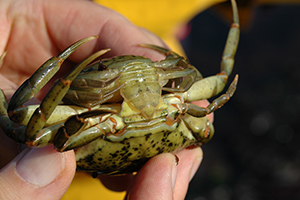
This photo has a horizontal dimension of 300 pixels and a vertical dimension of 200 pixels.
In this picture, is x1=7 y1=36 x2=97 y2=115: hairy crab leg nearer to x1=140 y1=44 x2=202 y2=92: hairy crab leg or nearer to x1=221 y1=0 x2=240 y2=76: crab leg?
x1=140 y1=44 x2=202 y2=92: hairy crab leg

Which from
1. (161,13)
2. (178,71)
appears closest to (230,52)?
(178,71)

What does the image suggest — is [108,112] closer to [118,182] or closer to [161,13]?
[118,182]

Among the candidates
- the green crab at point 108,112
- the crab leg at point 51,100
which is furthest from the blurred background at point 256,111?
the crab leg at point 51,100

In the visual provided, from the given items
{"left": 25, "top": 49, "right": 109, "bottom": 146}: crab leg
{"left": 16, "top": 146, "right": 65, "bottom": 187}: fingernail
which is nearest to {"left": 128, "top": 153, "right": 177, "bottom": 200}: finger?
{"left": 16, "top": 146, "right": 65, "bottom": 187}: fingernail

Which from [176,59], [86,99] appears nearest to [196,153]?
[176,59]

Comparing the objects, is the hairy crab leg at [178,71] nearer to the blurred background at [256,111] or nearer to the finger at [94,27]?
the finger at [94,27]

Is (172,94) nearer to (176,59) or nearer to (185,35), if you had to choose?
(176,59)
